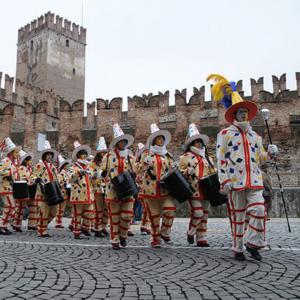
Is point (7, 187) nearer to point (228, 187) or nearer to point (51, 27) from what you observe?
point (228, 187)

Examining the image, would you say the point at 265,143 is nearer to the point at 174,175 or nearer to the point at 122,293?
the point at 174,175

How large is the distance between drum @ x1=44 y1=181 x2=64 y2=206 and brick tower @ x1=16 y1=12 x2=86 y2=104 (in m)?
48.4

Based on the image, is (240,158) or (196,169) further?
(196,169)

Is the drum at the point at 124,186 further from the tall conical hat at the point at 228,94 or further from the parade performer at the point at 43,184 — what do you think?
the parade performer at the point at 43,184

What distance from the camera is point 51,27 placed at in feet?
182

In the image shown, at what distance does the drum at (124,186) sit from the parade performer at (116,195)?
18 centimetres

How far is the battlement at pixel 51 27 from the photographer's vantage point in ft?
183

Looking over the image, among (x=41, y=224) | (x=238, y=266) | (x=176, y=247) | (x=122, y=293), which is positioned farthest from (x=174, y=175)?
(x=41, y=224)

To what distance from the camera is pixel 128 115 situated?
122ft

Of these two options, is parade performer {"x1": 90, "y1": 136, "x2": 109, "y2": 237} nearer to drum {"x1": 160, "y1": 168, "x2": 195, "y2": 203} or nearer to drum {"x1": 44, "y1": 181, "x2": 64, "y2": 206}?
drum {"x1": 44, "y1": 181, "x2": 64, "y2": 206}

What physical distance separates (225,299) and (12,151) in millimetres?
7366

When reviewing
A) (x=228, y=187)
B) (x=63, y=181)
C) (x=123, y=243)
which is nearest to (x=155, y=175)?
(x=123, y=243)

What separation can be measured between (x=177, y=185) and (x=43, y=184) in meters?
3.52

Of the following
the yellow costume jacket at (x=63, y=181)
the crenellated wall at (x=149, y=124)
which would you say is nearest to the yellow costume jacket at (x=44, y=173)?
the yellow costume jacket at (x=63, y=181)
